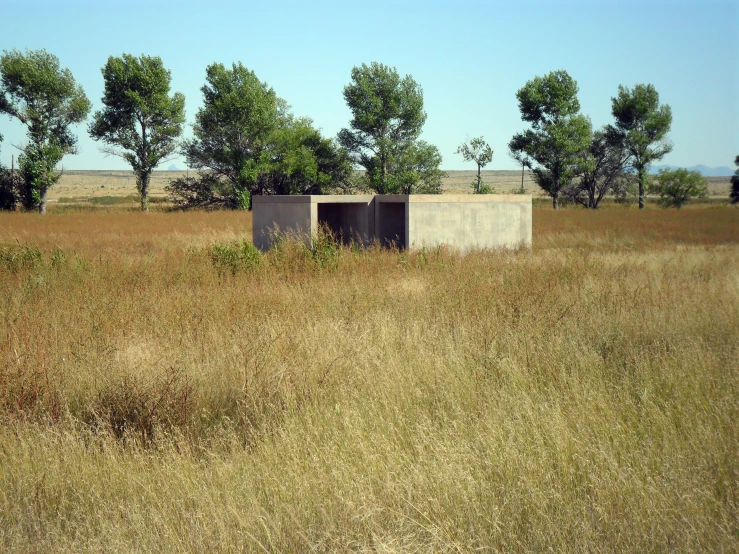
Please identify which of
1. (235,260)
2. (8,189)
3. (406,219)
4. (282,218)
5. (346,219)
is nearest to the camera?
(235,260)

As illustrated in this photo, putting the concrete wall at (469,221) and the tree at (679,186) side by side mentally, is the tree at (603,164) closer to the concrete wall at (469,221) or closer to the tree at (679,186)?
the tree at (679,186)

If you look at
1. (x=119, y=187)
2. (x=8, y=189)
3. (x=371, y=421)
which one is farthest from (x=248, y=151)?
(x=119, y=187)

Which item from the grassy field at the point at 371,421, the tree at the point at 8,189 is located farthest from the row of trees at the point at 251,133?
the grassy field at the point at 371,421

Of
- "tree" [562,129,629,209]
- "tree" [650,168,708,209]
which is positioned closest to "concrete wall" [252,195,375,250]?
"tree" [562,129,629,209]

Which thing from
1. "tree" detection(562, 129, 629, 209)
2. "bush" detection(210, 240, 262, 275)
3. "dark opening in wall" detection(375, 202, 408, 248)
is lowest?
"bush" detection(210, 240, 262, 275)

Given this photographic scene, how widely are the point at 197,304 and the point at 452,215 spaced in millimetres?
9484

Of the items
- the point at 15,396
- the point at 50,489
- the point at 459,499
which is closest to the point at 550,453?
the point at 459,499

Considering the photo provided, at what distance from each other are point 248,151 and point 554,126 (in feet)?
71.4

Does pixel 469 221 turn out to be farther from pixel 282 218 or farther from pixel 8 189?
pixel 8 189

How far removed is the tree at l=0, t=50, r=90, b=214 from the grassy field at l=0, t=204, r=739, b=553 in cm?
3777

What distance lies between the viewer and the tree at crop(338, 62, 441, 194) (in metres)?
45.9

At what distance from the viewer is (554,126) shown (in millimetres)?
48469

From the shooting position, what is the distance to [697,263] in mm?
15031

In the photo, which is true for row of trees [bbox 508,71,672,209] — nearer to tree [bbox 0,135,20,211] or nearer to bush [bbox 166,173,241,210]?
bush [bbox 166,173,241,210]
